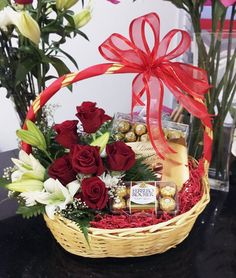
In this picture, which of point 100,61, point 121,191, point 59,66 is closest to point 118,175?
point 121,191

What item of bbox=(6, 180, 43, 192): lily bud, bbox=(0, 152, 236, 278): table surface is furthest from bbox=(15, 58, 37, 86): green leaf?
bbox=(0, 152, 236, 278): table surface

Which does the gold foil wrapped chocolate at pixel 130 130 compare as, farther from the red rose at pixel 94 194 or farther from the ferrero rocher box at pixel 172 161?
the red rose at pixel 94 194

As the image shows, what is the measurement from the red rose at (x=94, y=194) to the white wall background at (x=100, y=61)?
952 millimetres

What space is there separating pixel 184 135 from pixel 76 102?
86cm

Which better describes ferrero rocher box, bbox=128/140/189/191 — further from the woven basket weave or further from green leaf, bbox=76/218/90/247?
green leaf, bbox=76/218/90/247

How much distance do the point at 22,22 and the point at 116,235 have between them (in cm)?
42

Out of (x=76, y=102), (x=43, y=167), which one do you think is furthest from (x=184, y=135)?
(x=76, y=102)

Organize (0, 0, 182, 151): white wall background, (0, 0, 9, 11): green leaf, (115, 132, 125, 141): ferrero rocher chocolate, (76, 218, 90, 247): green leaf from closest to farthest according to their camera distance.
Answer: (76, 218, 90, 247): green leaf → (0, 0, 9, 11): green leaf → (115, 132, 125, 141): ferrero rocher chocolate → (0, 0, 182, 151): white wall background

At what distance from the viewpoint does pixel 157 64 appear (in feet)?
2.58

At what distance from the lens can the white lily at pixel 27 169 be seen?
77 cm

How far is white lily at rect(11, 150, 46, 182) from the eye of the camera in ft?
2.53

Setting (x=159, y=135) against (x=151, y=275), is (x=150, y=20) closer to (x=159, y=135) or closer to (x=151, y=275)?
(x=159, y=135)

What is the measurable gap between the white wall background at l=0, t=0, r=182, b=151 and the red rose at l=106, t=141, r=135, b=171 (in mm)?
905

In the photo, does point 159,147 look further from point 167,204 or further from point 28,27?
point 28,27
